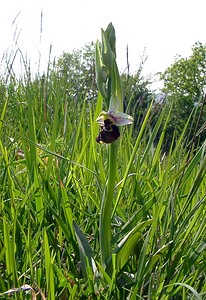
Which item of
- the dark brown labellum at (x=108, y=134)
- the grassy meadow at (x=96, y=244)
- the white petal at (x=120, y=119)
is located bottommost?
the grassy meadow at (x=96, y=244)

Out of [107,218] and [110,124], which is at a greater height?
[110,124]

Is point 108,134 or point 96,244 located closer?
point 108,134

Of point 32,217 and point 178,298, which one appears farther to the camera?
point 32,217

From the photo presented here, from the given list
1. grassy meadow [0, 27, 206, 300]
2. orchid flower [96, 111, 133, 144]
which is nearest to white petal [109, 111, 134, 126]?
orchid flower [96, 111, 133, 144]

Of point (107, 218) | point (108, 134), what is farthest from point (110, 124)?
point (107, 218)

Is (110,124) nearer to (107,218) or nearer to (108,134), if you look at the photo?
(108,134)

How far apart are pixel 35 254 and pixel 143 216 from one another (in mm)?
193

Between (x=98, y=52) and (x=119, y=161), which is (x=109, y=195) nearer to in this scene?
(x=98, y=52)

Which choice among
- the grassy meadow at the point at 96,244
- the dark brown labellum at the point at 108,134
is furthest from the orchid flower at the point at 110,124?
the grassy meadow at the point at 96,244

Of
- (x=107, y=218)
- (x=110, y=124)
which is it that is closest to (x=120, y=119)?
(x=110, y=124)

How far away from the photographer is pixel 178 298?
76 cm

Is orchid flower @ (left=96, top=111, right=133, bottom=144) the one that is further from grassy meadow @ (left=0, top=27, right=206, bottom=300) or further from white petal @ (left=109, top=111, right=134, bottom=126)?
grassy meadow @ (left=0, top=27, right=206, bottom=300)

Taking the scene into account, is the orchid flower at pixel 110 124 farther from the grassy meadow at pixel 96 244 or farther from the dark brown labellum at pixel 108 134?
the grassy meadow at pixel 96 244

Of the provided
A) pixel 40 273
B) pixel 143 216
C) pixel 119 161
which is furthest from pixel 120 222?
pixel 119 161
